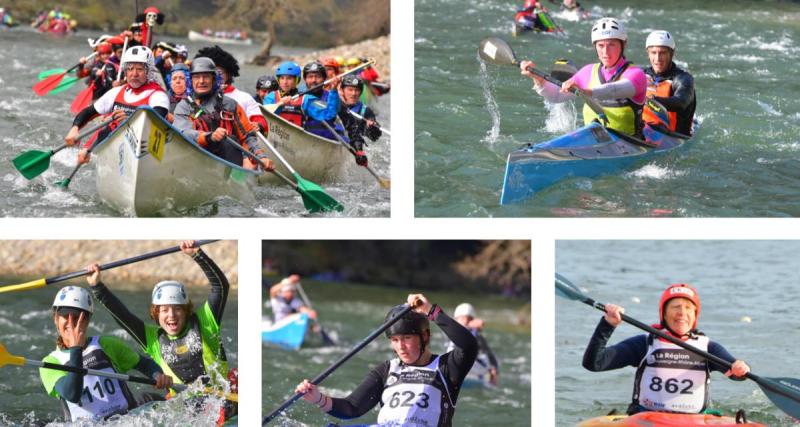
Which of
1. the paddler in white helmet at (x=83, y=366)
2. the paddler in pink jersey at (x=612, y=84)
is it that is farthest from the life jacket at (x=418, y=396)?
the paddler in pink jersey at (x=612, y=84)

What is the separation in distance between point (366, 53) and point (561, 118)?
5.61 meters

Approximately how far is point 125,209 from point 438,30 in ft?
13.1

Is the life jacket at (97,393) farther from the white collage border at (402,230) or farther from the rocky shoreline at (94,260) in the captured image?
the rocky shoreline at (94,260)

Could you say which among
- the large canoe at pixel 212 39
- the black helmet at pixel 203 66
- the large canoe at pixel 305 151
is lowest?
the large canoe at pixel 305 151

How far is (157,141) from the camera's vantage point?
23.3ft

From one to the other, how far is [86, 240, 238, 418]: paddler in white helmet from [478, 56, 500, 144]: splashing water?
267cm

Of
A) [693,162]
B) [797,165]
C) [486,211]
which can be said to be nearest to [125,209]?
[486,211]

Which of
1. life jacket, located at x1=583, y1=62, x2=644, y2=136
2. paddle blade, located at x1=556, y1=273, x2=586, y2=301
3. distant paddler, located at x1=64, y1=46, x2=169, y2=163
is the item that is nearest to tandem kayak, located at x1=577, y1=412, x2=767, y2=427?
paddle blade, located at x1=556, y1=273, x2=586, y2=301

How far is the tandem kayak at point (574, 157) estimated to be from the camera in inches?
291

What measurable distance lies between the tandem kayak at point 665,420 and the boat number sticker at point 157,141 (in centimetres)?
297

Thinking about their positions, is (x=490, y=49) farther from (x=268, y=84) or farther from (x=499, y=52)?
(x=268, y=84)

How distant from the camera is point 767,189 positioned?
8352mm

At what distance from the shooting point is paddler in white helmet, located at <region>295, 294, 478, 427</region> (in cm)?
600

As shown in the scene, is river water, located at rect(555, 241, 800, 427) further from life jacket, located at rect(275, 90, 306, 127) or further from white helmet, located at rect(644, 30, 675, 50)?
life jacket, located at rect(275, 90, 306, 127)
